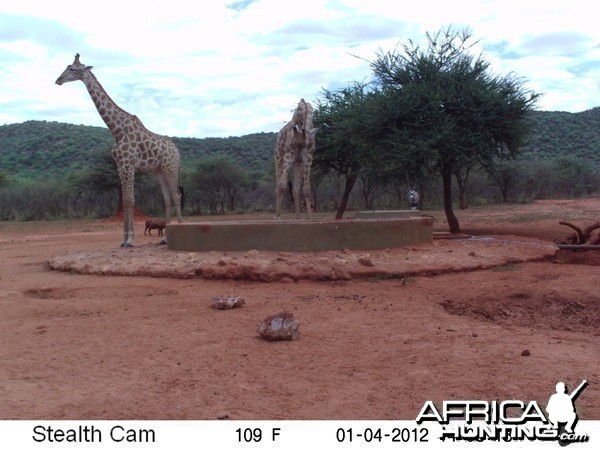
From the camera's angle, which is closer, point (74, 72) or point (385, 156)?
point (74, 72)

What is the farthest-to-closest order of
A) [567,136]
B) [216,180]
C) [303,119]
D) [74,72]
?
1. [567,136]
2. [216,180]
3. [303,119]
4. [74,72]

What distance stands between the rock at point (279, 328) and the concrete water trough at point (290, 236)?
13.9 feet

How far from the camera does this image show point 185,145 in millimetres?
61375

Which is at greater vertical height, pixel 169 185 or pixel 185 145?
pixel 185 145

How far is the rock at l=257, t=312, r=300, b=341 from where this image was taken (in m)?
5.37

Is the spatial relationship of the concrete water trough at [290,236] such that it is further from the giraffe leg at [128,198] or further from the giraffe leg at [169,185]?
the giraffe leg at [169,185]

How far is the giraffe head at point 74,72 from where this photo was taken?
11.5 meters

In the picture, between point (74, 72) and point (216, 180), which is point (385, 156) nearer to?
point (74, 72)

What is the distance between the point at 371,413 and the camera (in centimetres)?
360

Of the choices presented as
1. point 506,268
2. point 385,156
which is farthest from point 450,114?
point 506,268

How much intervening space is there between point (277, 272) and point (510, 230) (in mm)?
10278

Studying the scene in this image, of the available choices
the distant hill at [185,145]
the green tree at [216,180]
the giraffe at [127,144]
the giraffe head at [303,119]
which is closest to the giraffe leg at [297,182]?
the giraffe head at [303,119]

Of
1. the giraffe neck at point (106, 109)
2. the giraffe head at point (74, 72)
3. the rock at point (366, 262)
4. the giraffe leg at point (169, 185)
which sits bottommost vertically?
the rock at point (366, 262)

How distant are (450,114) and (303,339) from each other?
1122 centimetres
